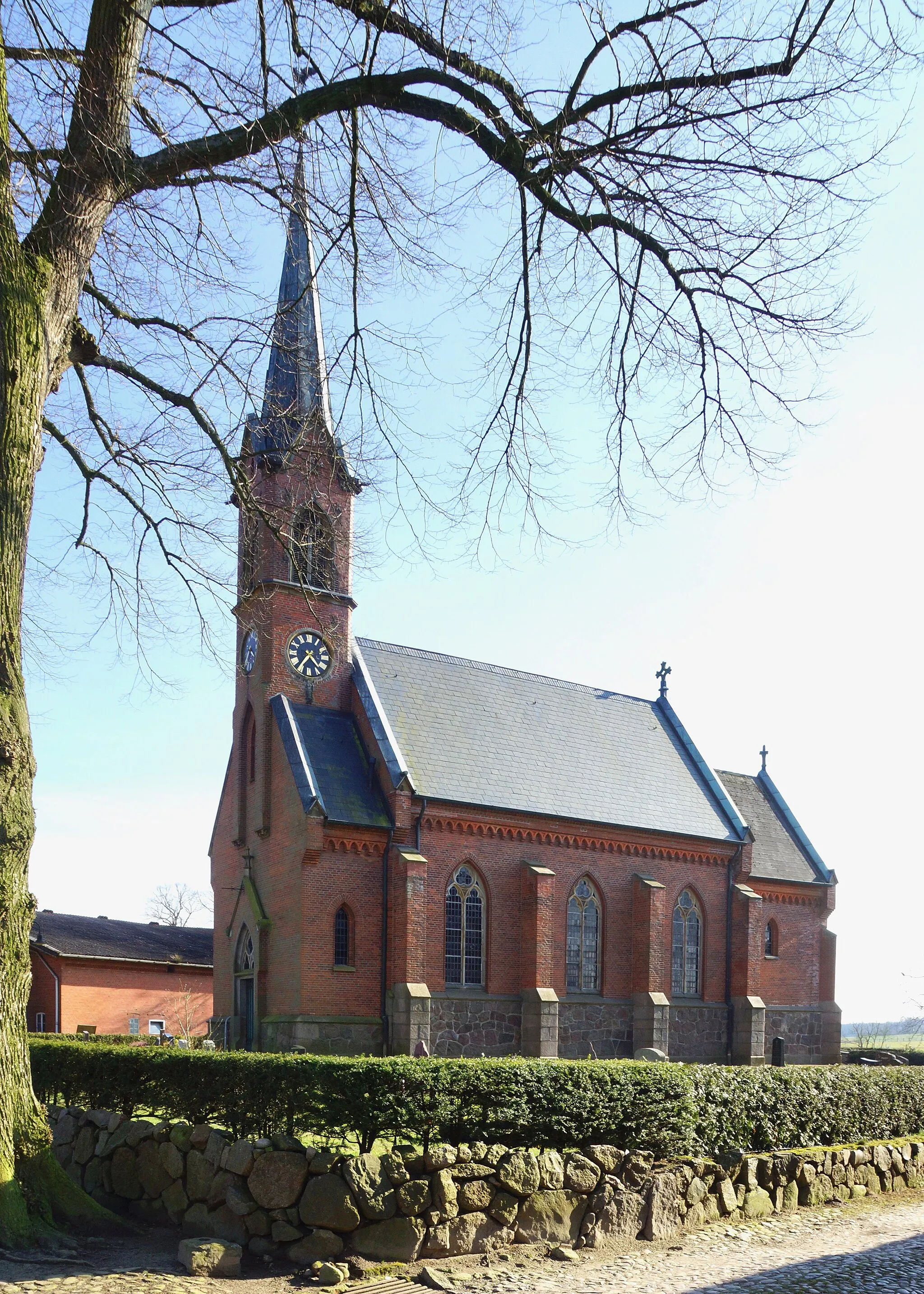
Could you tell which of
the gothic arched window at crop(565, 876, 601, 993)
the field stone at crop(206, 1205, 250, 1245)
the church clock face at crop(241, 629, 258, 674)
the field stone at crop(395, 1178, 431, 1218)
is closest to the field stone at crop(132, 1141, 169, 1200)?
the field stone at crop(206, 1205, 250, 1245)

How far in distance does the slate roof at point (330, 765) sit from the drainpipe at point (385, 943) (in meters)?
0.66

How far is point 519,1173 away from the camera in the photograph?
11000 millimetres

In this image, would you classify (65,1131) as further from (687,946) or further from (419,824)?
(687,946)

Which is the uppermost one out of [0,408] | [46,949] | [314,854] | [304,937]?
[0,408]

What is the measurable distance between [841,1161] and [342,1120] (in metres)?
7.22

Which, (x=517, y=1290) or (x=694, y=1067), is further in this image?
(x=694, y=1067)

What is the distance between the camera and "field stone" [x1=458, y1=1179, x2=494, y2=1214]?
10.7m

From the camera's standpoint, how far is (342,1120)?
10.8m

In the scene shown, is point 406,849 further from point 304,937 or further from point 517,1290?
point 517,1290

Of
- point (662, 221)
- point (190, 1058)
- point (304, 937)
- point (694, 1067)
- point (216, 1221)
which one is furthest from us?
point (304, 937)

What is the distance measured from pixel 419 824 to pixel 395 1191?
58.2ft

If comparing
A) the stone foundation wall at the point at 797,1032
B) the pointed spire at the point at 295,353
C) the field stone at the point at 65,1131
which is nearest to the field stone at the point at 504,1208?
the field stone at the point at 65,1131

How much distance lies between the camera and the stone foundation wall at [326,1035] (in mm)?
25578

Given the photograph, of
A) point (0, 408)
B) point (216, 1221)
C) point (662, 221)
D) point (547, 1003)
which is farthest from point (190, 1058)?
point (547, 1003)
